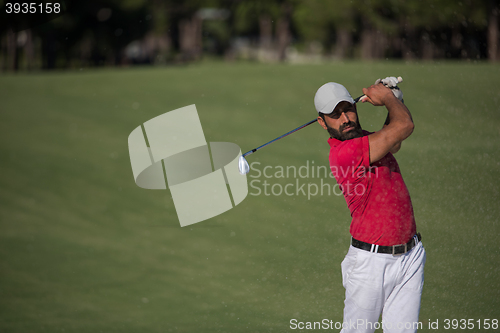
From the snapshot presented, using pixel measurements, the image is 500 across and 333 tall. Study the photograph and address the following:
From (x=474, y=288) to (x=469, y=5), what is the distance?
25.8 metres

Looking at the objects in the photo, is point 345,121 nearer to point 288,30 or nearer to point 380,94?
point 380,94

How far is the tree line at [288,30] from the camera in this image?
2904 cm

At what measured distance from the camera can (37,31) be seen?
1309 inches

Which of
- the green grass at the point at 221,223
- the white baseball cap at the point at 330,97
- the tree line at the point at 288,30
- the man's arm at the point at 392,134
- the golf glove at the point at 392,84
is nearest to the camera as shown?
the man's arm at the point at 392,134

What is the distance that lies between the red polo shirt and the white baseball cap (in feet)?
0.77

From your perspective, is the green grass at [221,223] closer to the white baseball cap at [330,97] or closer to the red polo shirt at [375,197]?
the red polo shirt at [375,197]

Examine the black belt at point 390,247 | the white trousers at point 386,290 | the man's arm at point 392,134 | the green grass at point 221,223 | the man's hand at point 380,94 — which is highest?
the man's hand at point 380,94

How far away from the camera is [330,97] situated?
3.13 meters

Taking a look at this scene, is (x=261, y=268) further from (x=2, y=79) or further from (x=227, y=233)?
(x=2, y=79)

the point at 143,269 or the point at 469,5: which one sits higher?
the point at 469,5

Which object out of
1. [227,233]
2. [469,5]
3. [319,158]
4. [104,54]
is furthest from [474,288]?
[104,54]

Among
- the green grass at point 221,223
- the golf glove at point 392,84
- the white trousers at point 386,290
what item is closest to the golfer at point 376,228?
the white trousers at point 386,290

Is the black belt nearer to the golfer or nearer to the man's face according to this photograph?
the golfer

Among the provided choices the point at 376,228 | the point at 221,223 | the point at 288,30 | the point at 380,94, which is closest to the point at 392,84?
the point at 380,94
